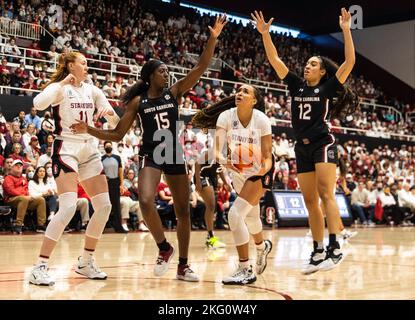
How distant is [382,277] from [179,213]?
2207mm

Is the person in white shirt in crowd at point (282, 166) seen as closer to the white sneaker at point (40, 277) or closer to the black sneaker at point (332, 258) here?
the black sneaker at point (332, 258)

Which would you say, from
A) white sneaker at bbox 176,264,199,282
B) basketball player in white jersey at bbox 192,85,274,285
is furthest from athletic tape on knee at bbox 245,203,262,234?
white sneaker at bbox 176,264,199,282

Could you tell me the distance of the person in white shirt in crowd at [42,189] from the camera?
471 inches

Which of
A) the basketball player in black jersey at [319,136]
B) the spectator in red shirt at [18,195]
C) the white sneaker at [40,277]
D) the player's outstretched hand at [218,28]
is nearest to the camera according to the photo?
the white sneaker at [40,277]

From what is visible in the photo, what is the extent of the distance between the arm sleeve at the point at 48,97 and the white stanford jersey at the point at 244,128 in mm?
1625

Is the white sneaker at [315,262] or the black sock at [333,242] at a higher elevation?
the black sock at [333,242]

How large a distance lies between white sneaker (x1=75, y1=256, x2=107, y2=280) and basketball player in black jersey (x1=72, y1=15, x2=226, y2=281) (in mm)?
530

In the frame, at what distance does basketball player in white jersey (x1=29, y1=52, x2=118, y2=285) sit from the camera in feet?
17.4

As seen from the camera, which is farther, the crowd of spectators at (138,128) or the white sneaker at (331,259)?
the crowd of spectators at (138,128)

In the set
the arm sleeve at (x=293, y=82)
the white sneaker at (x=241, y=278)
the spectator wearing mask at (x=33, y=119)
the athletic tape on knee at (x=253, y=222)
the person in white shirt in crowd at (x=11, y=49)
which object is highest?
the person in white shirt in crowd at (x=11, y=49)

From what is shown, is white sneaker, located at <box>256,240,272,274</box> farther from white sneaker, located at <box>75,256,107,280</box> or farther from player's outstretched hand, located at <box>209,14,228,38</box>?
player's outstretched hand, located at <box>209,14,228,38</box>

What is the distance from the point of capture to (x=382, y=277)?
5930mm

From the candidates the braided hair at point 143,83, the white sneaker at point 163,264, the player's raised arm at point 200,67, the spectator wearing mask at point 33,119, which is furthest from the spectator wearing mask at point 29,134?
the white sneaker at point 163,264

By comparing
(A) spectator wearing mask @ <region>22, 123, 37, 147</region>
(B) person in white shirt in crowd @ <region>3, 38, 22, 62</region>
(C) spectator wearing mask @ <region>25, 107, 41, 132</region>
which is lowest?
(A) spectator wearing mask @ <region>22, 123, 37, 147</region>
